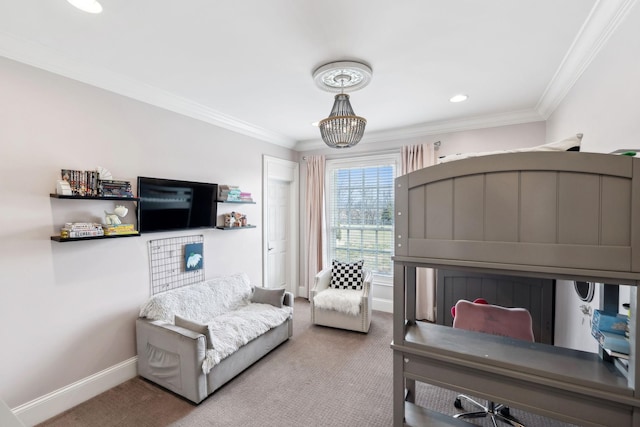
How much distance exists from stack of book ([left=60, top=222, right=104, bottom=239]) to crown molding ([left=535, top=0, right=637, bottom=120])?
363 cm

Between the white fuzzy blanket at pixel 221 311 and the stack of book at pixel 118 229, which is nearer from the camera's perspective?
the stack of book at pixel 118 229

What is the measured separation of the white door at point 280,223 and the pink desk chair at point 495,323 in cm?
290

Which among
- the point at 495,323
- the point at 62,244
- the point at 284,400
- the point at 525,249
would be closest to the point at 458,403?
the point at 495,323

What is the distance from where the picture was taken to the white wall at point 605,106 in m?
1.46

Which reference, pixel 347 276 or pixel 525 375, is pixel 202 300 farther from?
pixel 525 375

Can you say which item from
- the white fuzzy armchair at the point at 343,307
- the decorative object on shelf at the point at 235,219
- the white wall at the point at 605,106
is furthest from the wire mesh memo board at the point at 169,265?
the white wall at the point at 605,106

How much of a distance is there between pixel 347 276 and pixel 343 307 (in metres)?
0.57

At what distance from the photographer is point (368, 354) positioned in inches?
118

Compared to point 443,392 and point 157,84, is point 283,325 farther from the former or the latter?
point 157,84

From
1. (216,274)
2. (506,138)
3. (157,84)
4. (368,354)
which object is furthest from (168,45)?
(506,138)

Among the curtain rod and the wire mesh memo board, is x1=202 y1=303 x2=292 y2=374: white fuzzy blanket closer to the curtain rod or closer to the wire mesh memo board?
the wire mesh memo board

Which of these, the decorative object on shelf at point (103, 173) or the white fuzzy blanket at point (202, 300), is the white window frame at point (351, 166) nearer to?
the white fuzzy blanket at point (202, 300)

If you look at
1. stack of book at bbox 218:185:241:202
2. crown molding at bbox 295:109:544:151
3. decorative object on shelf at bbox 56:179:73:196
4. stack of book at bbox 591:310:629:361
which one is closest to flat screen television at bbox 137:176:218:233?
stack of book at bbox 218:185:241:202

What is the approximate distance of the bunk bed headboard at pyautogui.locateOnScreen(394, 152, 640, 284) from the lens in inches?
35.6
